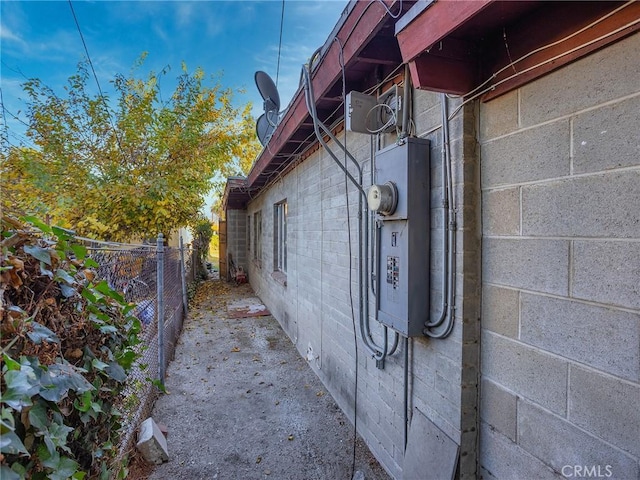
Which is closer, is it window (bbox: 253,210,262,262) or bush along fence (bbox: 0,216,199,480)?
bush along fence (bbox: 0,216,199,480)

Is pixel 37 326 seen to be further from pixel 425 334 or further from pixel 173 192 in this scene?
pixel 173 192

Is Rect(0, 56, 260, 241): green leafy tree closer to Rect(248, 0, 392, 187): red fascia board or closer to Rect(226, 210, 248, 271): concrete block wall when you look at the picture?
Rect(226, 210, 248, 271): concrete block wall

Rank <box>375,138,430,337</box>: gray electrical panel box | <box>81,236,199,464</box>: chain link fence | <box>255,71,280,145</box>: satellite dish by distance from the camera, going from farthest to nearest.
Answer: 1. <box>255,71,280,145</box>: satellite dish
2. <box>81,236,199,464</box>: chain link fence
3. <box>375,138,430,337</box>: gray electrical panel box

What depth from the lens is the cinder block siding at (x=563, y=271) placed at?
1107mm

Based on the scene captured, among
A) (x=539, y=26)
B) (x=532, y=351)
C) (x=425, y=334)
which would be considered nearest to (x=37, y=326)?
(x=425, y=334)

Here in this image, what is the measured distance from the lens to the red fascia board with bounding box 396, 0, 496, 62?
1.19 metres

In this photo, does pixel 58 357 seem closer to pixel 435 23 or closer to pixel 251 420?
pixel 435 23

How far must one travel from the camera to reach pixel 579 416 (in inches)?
48.6

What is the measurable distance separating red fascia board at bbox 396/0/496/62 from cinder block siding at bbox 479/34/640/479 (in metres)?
0.47

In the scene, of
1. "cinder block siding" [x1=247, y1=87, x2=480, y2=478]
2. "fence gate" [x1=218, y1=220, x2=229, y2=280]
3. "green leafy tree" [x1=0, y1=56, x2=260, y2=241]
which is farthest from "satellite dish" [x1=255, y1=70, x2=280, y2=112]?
"fence gate" [x1=218, y1=220, x2=229, y2=280]

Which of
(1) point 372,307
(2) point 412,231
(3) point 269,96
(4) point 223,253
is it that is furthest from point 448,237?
(4) point 223,253

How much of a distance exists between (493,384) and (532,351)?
31 cm

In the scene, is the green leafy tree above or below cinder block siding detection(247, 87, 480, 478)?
above

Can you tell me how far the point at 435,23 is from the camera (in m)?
1.33
